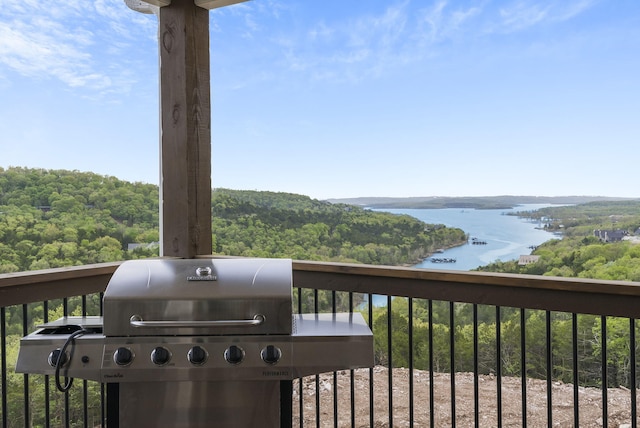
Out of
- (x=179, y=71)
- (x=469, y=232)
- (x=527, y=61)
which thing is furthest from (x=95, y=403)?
(x=527, y=61)

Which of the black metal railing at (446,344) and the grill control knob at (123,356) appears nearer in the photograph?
the grill control knob at (123,356)

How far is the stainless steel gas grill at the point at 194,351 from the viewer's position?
→ 65.1 inches

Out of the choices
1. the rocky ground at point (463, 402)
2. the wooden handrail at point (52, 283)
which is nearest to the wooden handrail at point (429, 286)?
the wooden handrail at point (52, 283)

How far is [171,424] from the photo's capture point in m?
1.74

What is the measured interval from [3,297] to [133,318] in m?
0.91

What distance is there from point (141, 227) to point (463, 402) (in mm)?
2733

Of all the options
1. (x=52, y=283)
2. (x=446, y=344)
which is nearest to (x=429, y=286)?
(x=446, y=344)

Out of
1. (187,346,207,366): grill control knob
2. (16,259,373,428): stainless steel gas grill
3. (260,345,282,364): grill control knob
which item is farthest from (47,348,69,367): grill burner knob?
(260,345,282,364): grill control knob

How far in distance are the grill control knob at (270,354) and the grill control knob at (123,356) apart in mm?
419

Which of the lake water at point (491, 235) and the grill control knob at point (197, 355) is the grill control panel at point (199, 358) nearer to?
the grill control knob at point (197, 355)

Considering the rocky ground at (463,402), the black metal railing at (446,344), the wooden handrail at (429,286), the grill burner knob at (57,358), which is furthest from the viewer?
the rocky ground at (463,402)

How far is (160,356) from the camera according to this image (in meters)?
1.66

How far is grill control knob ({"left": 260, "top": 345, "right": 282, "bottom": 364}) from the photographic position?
65.7 inches

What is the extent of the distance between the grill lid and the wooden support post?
98cm
